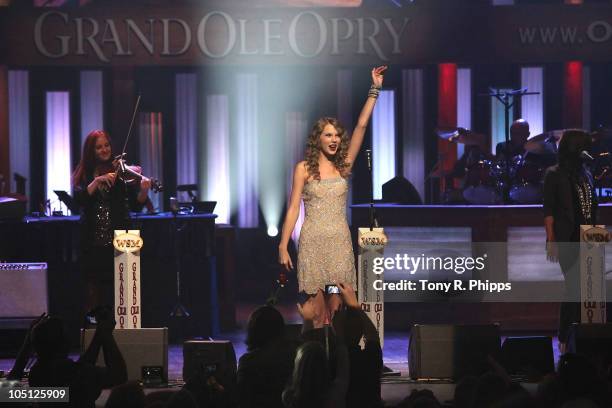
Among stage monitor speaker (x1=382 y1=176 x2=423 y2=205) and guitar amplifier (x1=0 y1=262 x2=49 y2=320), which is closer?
guitar amplifier (x1=0 y1=262 x2=49 y2=320)

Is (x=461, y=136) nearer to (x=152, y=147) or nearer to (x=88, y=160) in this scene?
(x=152, y=147)

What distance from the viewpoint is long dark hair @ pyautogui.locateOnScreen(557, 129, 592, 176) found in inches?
289

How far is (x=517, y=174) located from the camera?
1026 cm

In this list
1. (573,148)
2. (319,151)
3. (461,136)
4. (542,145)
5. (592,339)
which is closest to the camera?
(592,339)

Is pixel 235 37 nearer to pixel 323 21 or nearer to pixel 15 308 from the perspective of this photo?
Answer: pixel 323 21

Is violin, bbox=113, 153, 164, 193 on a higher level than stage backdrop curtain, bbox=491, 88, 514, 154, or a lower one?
lower

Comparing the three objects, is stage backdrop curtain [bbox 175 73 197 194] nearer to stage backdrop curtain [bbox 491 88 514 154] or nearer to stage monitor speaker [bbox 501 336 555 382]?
stage backdrop curtain [bbox 491 88 514 154]

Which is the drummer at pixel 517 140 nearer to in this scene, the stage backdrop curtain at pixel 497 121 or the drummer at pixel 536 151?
the drummer at pixel 536 151

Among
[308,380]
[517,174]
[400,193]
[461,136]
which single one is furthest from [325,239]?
[461,136]

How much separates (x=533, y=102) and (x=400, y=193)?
364cm

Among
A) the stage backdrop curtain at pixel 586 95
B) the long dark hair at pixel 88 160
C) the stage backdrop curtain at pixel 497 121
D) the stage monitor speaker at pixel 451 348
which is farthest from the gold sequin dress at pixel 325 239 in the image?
the stage backdrop curtain at pixel 586 95

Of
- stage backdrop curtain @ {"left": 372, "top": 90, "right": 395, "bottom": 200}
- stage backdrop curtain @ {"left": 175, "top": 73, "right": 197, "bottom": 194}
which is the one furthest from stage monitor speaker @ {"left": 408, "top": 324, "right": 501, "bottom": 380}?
stage backdrop curtain @ {"left": 175, "top": 73, "right": 197, "bottom": 194}

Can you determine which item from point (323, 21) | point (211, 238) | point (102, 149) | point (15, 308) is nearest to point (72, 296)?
point (15, 308)

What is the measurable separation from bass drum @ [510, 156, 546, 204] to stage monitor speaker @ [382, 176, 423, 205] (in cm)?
96
